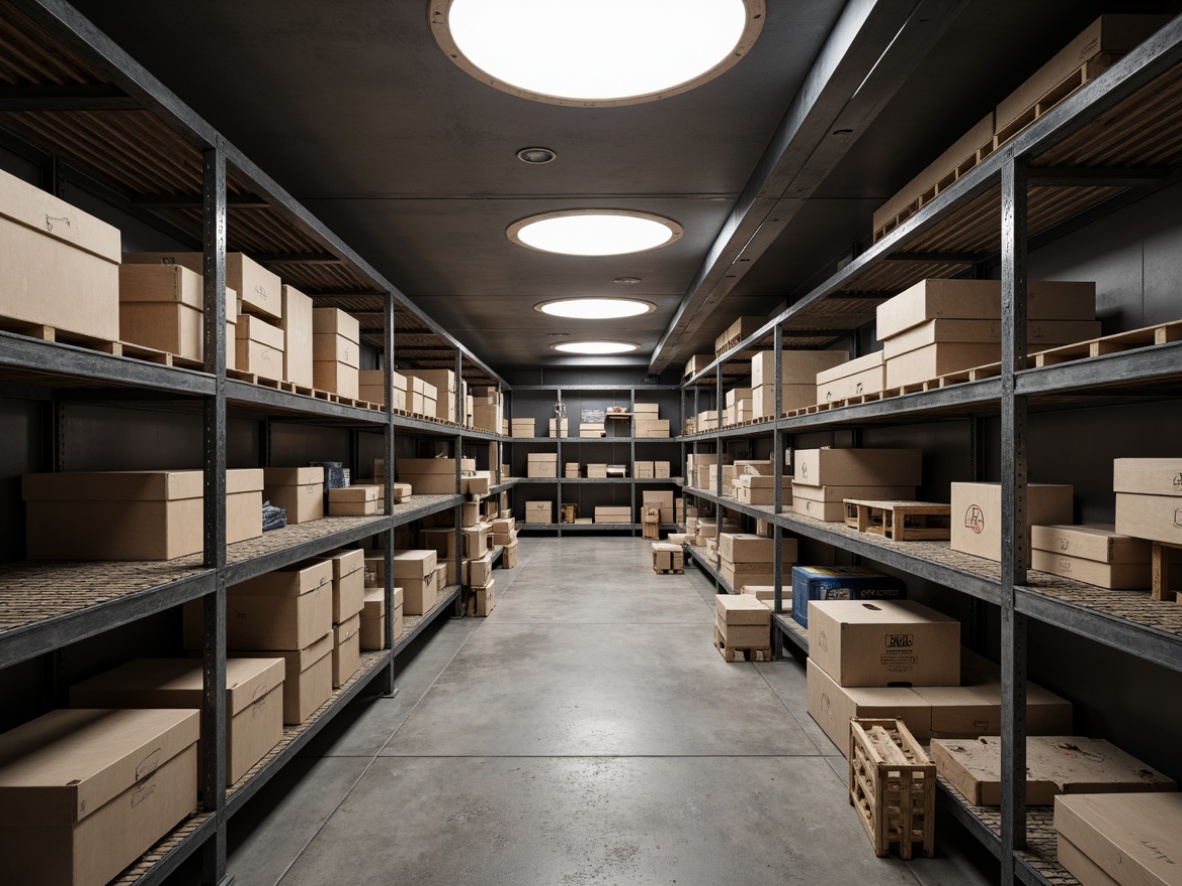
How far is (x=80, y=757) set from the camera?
69.7 inches

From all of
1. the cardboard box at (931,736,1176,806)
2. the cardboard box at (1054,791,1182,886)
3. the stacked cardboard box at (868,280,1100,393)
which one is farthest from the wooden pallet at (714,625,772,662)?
the cardboard box at (1054,791,1182,886)

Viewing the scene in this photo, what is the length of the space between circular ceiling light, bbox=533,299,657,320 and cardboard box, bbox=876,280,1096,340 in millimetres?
4506

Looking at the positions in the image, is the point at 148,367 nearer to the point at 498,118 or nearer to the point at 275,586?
the point at 275,586

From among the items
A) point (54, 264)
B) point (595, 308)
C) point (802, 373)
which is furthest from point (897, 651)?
point (595, 308)

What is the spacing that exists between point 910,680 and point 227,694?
9.51 feet

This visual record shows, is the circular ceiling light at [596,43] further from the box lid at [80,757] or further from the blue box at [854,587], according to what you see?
the blue box at [854,587]

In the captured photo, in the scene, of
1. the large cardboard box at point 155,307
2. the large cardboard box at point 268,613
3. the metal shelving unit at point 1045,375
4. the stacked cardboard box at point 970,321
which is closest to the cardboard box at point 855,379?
the stacked cardboard box at point 970,321

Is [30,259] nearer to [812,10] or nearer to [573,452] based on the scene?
[812,10]

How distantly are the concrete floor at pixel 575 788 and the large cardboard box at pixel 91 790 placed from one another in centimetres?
55

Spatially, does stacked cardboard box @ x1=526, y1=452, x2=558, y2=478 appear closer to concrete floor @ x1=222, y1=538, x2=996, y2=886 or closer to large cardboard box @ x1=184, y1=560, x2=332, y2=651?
concrete floor @ x1=222, y1=538, x2=996, y2=886

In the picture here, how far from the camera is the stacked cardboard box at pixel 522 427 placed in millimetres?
11734

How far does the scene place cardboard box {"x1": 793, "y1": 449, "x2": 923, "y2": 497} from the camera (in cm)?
422

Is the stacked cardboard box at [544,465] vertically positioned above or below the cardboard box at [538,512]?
above

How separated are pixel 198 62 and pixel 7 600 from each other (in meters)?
2.26
